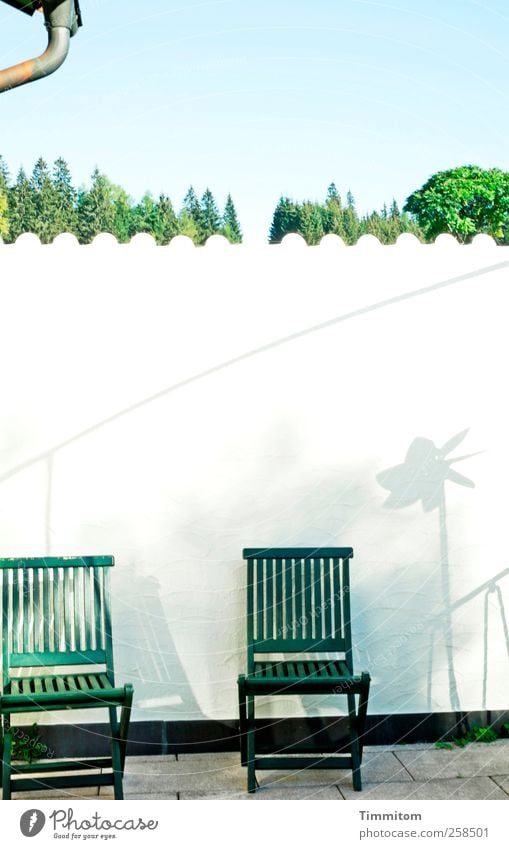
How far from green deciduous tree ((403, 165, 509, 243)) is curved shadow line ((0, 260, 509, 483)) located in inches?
205

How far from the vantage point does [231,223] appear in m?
4.07

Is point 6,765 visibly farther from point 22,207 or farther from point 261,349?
point 22,207

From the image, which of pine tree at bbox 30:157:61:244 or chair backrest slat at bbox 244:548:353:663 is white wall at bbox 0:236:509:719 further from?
pine tree at bbox 30:157:61:244

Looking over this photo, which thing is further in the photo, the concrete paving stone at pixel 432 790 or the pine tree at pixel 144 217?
the pine tree at pixel 144 217

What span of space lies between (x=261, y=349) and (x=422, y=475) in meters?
0.81

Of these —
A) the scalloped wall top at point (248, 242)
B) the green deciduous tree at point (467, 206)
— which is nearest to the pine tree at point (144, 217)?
the scalloped wall top at point (248, 242)

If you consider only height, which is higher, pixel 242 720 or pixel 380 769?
pixel 242 720

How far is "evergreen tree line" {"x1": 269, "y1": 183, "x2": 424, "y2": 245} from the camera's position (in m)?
3.99

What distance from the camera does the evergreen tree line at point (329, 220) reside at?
399cm

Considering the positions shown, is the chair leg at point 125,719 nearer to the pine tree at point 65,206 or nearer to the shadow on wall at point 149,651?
the shadow on wall at point 149,651

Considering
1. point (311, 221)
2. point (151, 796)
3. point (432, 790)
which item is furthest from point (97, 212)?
point (432, 790)

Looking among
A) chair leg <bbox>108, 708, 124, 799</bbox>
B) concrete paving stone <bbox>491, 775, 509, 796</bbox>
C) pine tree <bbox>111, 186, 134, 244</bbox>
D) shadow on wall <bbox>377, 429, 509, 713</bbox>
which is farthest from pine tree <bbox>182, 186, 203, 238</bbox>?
concrete paving stone <bbox>491, 775, 509, 796</bbox>

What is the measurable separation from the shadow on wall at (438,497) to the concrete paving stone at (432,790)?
0.45m

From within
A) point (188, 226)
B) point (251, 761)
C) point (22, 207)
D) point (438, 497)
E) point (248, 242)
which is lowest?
point (251, 761)
